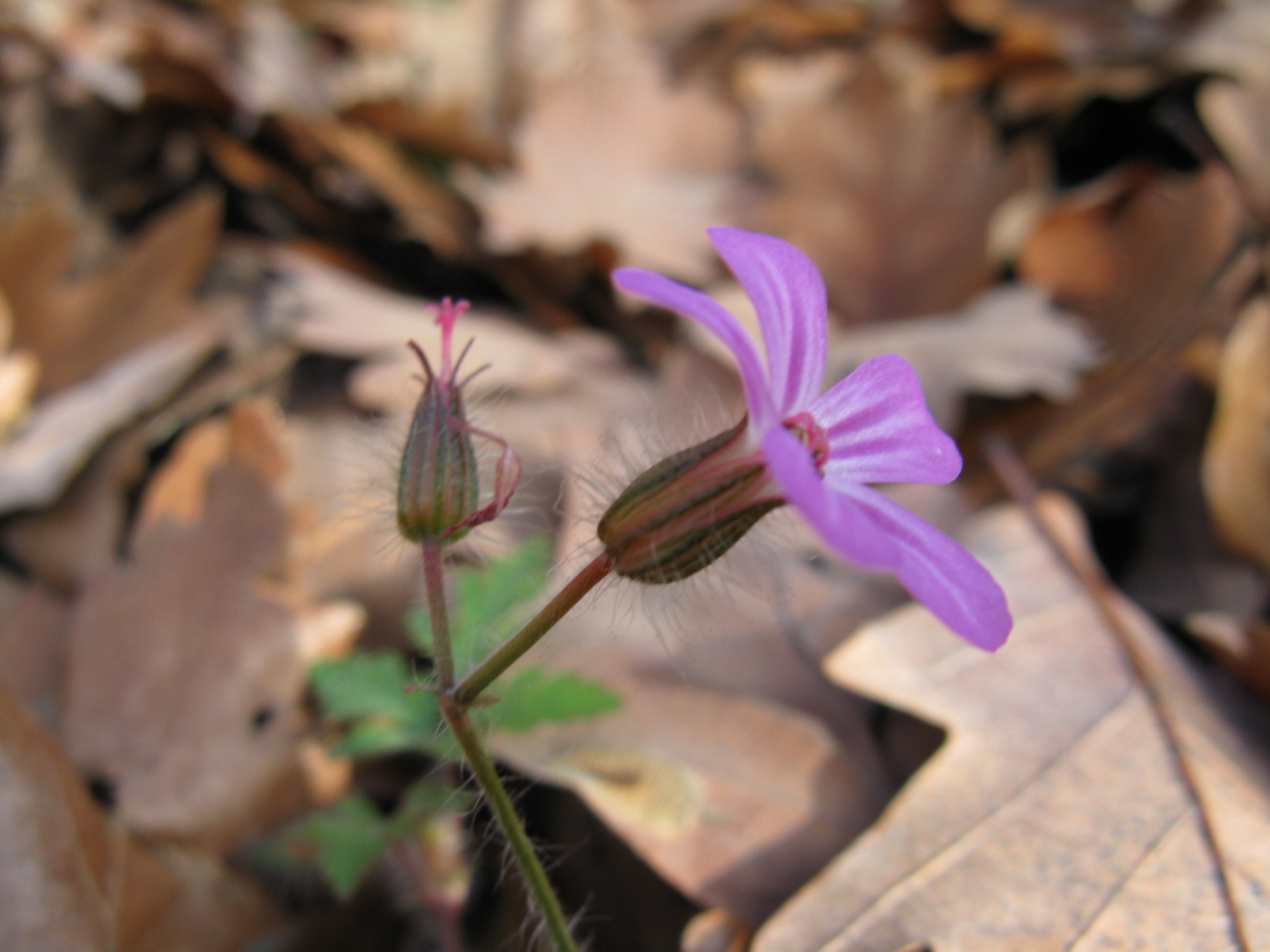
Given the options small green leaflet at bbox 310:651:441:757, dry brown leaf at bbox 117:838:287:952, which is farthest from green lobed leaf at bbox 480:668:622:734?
dry brown leaf at bbox 117:838:287:952

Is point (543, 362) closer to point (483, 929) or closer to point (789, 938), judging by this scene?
point (483, 929)

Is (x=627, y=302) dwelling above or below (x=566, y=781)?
above

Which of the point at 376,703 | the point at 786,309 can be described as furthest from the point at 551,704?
the point at 786,309

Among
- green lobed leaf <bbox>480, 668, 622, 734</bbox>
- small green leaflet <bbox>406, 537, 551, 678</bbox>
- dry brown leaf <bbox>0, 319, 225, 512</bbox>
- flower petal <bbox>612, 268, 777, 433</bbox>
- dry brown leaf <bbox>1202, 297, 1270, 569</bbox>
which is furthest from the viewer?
dry brown leaf <bbox>0, 319, 225, 512</bbox>

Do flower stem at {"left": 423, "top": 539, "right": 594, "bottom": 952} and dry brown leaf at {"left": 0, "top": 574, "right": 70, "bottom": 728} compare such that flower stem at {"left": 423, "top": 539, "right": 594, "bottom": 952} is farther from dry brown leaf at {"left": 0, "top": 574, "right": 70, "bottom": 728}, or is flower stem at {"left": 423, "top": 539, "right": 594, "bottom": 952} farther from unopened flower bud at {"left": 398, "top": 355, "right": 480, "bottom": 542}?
dry brown leaf at {"left": 0, "top": 574, "right": 70, "bottom": 728}

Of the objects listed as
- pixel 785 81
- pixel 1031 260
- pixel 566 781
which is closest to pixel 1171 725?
pixel 566 781

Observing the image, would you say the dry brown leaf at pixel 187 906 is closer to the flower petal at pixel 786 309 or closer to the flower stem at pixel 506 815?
the flower stem at pixel 506 815
